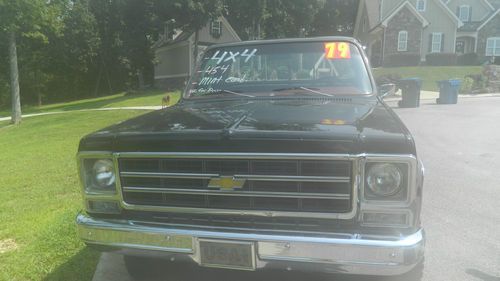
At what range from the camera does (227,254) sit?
2713mm

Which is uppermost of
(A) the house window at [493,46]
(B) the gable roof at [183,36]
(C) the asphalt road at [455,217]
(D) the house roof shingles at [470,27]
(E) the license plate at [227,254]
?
(D) the house roof shingles at [470,27]

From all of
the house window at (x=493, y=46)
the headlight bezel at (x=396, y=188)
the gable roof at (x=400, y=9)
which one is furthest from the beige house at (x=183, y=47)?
the headlight bezel at (x=396, y=188)

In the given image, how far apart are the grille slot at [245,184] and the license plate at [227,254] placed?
221 mm

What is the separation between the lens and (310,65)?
13.9ft

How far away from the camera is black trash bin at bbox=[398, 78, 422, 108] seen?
16.7 meters

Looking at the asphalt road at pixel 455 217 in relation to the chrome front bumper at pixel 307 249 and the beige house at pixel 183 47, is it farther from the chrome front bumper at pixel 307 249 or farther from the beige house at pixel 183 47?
the beige house at pixel 183 47

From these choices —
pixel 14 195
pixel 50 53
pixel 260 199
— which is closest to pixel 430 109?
pixel 14 195

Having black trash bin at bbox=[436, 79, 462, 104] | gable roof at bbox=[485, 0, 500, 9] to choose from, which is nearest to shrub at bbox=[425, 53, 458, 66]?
gable roof at bbox=[485, 0, 500, 9]

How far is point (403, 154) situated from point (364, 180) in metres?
0.26

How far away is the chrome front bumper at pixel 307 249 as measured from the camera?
2.50 m

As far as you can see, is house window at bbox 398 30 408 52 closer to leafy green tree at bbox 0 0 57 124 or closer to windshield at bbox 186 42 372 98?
leafy green tree at bbox 0 0 57 124

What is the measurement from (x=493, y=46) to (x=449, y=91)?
23245 millimetres

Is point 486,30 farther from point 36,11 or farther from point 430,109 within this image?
point 36,11

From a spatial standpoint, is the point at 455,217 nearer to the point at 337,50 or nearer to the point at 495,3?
the point at 337,50
